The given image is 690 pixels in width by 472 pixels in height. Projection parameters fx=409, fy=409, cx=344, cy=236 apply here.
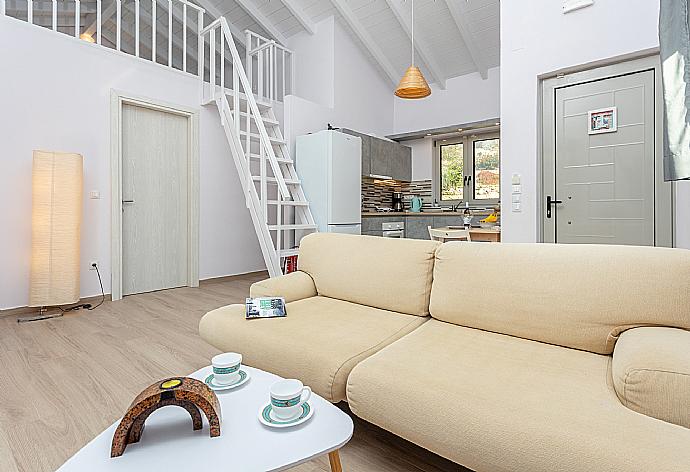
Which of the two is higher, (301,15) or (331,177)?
(301,15)

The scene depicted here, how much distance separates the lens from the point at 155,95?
4625mm

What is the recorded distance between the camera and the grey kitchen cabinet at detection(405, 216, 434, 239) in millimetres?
6281

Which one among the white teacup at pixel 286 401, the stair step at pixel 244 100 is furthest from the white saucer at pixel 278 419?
the stair step at pixel 244 100

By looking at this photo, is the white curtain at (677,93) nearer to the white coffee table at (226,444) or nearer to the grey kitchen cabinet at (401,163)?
the white coffee table at (226,444)

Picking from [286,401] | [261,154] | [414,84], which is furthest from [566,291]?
[261,154]

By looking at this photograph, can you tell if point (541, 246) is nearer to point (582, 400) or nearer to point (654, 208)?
point (582, 400)

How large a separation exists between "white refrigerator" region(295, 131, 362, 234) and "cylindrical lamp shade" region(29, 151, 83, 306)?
101 inches

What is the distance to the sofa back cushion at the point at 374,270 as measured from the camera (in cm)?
210

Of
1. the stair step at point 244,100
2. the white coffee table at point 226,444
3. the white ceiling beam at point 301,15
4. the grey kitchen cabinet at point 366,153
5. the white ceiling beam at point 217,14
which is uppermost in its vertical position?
the white ceiling beam at point 217,14

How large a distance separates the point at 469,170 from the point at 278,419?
6.19 meters

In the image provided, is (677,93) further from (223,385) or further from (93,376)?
(93,376)

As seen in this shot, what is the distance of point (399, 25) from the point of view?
5988 millimetres

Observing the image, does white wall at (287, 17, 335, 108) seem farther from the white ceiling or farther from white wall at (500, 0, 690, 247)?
white wall at (500, 0, 690, 247)

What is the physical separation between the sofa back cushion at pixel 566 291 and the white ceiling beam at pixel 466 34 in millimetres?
4564
